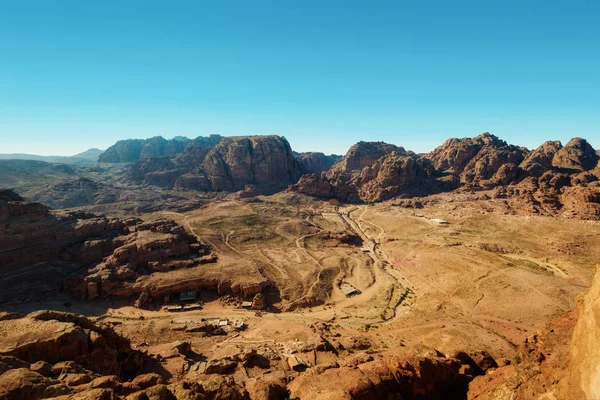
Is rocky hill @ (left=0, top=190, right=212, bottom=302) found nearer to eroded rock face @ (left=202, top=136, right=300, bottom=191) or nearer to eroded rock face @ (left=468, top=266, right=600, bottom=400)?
eroded rock face @ (left=468, top=266, right=600, bottom=400)

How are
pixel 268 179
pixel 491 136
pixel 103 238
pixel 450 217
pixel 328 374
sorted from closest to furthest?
pixel 328 374, pixel 103 238, pixel 450 217, pixel 268 179, pixel 491 136

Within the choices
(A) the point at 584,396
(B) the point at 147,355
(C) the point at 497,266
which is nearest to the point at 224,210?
(B) the point at 147,355

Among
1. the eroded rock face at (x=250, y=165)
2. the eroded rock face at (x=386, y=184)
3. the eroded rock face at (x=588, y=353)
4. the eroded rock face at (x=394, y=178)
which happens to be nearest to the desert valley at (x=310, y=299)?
the eroded rock face at (x=588, y=353)

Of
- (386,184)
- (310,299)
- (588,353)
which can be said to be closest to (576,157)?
(386,184)

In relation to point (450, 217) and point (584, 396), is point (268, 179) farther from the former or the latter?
point (584, 396)

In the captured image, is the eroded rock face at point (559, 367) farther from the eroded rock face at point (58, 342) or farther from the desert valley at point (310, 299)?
the eroded rock face at point (58, 342)
